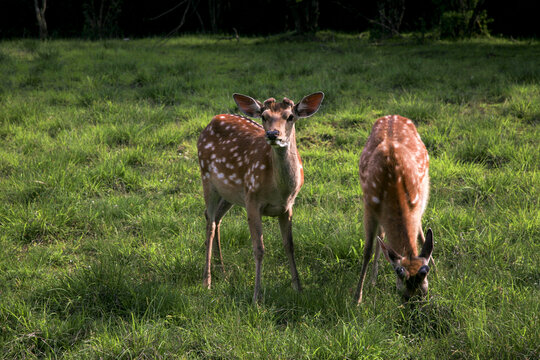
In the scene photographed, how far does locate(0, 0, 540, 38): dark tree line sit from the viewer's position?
Answer: 41.9 ft

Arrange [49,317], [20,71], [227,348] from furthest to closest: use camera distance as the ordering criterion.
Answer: [20,71] → [49,317] → [227,348]

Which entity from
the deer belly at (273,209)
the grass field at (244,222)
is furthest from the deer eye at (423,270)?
the deer belly at (273,209)

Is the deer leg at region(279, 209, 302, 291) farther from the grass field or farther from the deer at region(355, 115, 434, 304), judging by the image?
the deer at region(355, 115, 434, 304)

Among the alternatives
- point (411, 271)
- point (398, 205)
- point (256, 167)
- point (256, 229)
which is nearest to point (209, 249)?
point (256, 229)

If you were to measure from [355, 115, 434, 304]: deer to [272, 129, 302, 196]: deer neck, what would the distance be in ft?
1.82

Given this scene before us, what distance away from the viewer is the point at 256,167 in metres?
3.81

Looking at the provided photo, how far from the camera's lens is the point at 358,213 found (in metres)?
4.72

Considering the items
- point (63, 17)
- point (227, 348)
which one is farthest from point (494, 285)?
point (63, 17)

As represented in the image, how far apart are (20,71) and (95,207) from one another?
5689 mm

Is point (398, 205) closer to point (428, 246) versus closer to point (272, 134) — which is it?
point (428, 246)

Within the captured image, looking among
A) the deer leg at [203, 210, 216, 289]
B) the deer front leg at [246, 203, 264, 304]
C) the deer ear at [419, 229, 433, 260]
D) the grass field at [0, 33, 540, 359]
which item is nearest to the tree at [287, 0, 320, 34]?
the grass field at [0, 33, 540, 359]

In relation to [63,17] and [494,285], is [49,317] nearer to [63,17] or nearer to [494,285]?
[494,285]

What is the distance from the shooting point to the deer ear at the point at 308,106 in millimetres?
3568

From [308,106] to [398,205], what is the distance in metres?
0.93
